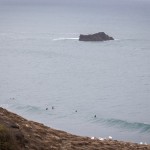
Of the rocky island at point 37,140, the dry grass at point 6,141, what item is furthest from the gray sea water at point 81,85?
the dry grass at point 6,141

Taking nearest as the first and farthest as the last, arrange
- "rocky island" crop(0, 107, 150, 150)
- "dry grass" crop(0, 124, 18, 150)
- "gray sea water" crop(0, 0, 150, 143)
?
"dry grass" crop(0, 124, 18, 150) < "rocky island" crop(0, 107, 150, 150) < "gray sea water" crop(0, 0, 150, 143)

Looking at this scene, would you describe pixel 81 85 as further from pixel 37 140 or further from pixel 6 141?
pixel 6 141

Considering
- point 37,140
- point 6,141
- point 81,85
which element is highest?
point 6,141

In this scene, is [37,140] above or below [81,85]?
above

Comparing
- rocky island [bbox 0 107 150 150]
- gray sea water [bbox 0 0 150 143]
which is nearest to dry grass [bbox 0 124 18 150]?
rocky island [bbox 0 107 150 150]

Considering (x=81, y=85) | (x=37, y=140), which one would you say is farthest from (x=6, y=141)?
(x=81, y=85)

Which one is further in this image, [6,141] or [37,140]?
[37,140]

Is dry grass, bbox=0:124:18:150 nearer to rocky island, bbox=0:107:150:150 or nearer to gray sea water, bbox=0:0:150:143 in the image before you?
rocky island, bbox=0:107:150:150

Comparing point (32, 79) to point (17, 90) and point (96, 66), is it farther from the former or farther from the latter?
point (96, 66)

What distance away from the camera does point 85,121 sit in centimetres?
4725

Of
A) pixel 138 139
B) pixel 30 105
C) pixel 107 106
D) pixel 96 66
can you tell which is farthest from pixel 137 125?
pixel 96 66


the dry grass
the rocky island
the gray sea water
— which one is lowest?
the gray sea water

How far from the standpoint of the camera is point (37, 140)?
7977mm

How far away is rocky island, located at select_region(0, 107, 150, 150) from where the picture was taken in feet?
22.0
